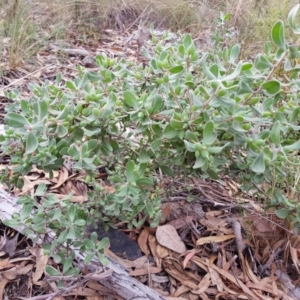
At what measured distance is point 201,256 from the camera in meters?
1.25

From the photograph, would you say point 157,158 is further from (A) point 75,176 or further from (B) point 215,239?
(A) point 75,176

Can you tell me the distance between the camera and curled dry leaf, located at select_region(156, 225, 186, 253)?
125 cm

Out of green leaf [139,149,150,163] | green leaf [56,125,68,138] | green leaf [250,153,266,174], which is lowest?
green leaf [139,149,150,163]

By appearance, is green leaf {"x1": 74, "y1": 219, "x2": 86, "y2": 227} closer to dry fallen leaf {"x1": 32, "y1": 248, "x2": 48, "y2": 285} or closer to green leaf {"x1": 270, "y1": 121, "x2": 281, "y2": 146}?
dry fallen leaf {"x1": 32, "y1": 248, "x2": 48, "y2": 285}

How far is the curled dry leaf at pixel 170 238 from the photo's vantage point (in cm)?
125

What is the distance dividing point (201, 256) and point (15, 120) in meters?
0.79

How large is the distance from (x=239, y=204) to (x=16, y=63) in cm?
158

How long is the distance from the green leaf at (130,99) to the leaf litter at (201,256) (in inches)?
14.6

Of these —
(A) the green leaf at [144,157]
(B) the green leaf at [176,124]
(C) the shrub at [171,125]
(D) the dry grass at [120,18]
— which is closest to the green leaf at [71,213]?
(C) the shrub at [171,125]

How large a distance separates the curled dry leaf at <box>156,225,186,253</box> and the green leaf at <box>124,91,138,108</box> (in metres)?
0.62

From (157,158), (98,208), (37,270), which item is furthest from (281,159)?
(37,270)

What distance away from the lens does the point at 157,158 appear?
0.89 meters

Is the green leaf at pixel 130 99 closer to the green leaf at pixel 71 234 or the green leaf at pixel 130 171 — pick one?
the green leaf at pixel 130 171

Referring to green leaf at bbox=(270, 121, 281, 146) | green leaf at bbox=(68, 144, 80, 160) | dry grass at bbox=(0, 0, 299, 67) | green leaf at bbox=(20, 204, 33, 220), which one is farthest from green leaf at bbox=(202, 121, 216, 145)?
dry grass at bbox=(0, 0, 299, 67)
